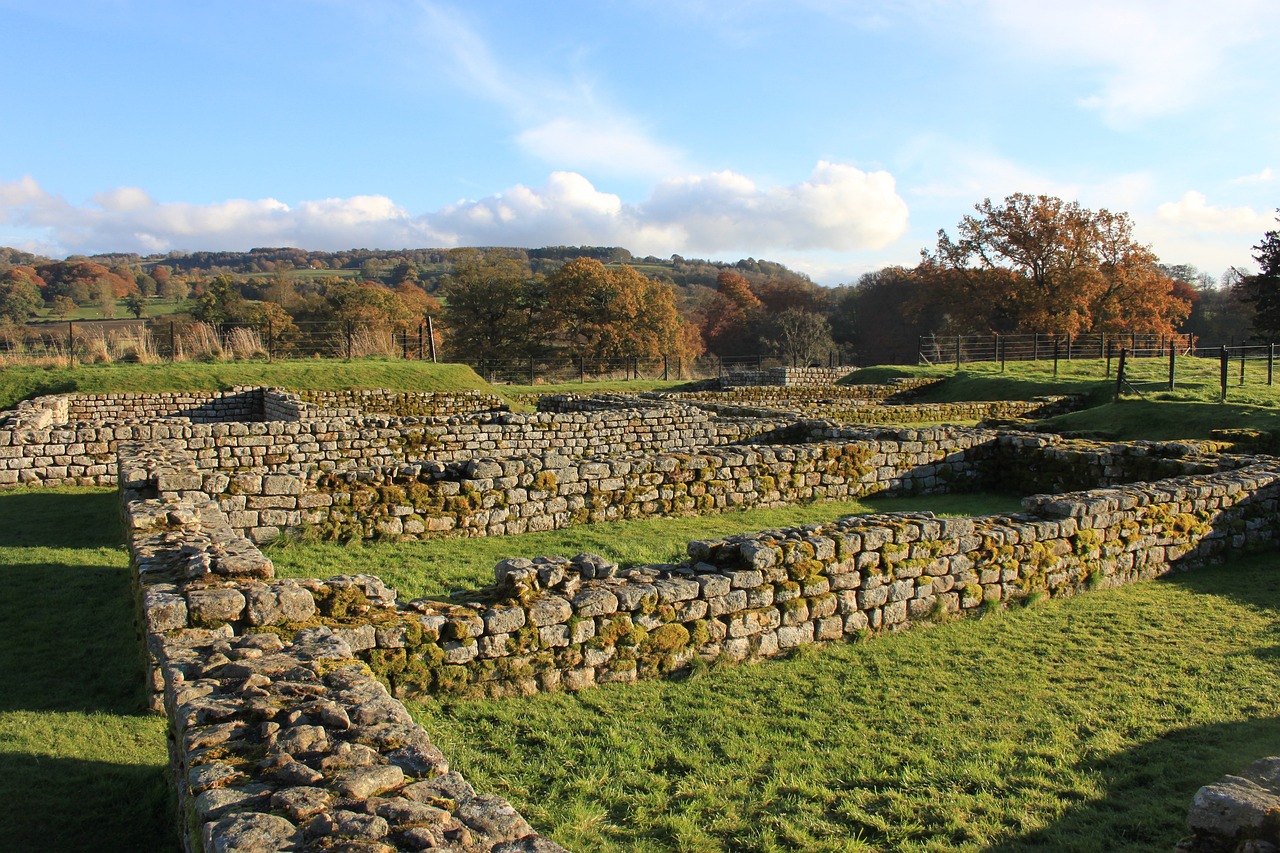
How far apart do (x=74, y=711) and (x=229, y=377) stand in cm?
2131

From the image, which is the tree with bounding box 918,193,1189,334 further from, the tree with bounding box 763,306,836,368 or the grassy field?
the grassy field

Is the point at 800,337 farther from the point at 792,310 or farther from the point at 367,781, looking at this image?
the point at 367,781

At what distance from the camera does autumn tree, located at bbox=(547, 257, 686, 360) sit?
45562 millimetres

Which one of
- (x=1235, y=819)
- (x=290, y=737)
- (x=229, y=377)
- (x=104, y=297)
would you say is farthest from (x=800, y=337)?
(x=104, y=297)

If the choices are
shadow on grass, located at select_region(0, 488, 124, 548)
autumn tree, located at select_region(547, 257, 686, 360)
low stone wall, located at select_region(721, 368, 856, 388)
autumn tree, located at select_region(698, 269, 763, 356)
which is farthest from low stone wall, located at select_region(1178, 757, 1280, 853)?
autumn tree, located at select_region(698, 269, 763, 356)

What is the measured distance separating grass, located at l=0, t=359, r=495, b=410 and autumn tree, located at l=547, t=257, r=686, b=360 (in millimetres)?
16443

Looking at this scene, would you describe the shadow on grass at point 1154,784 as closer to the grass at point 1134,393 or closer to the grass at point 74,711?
the grass at point 74,711

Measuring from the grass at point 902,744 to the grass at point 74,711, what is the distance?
1.54 meters

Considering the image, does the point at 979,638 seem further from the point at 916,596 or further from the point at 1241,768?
the point at 1241,768

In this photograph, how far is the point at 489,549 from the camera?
9.00 metres

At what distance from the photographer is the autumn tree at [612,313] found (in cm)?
4556

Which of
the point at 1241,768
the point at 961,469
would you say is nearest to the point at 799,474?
the point at 961,469

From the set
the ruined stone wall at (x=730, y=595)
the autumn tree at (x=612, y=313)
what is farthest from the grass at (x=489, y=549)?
the autumn tree at (x=612, y=313)

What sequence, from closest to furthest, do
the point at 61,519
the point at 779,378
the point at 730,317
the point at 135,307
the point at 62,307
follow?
the point at 61,519 < the point at 779,378 < the point at 135,307 < the point at 62,307 < the point at 730,317
